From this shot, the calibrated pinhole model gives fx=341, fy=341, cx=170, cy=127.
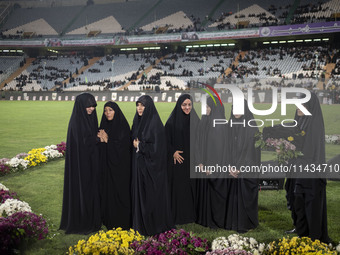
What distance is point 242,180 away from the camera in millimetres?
5152

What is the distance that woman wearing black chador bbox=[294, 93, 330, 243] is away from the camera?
4.26 meters

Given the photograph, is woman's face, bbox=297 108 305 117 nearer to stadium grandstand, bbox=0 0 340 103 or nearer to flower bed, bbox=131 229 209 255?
flower bed, bbox=131 229 209 255

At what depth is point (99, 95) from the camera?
35.9 metres

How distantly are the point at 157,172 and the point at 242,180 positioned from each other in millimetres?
1305

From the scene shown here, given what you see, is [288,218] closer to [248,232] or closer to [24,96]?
[248,232]

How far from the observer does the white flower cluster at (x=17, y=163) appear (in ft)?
29.9

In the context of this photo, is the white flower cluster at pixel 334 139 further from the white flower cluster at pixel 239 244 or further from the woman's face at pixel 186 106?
the white flower cluster at pixel 239 244

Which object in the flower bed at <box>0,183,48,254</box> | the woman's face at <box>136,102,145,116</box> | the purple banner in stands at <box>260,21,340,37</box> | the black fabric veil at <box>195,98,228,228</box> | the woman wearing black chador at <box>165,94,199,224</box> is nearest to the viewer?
the flower bed at <box>0,183,48,254</box>

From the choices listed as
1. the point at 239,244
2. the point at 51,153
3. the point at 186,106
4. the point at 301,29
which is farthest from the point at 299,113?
the point at 301,29

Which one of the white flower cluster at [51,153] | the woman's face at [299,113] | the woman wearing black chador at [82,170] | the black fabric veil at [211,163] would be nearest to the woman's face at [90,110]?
the woman wearing black chador at [82,170]

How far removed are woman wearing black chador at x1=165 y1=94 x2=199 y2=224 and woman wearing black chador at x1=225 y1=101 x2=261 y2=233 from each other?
60 cm

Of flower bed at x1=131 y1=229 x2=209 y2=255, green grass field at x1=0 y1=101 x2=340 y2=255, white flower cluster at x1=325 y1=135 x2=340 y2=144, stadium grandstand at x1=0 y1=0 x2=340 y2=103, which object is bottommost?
green grass field at x1=0 y1=101 x2=340 y2=255

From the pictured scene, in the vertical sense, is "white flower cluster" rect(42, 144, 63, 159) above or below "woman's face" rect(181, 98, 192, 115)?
below

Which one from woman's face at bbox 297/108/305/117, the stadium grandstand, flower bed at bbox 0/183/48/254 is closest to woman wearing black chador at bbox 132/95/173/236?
flower bed at bbox 0/183/48/254
